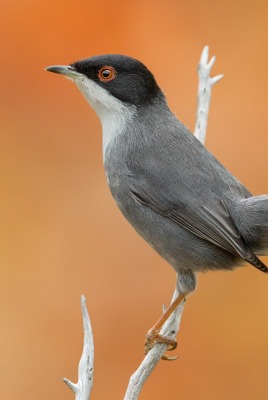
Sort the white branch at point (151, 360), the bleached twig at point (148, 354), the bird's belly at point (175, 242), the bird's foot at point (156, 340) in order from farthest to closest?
1. the bird's foot at point (156, 340)
2. the bird's belly at point (175, 242)
3. the white branch at point (151, 360)
4. the bleached twig at point (148, 354)

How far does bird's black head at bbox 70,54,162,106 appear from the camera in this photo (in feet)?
17.8

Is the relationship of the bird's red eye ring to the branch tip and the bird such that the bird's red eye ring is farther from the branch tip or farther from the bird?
the branch tip

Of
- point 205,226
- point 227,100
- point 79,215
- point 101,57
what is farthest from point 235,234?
point 227,100

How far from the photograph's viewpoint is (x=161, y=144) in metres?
5.41

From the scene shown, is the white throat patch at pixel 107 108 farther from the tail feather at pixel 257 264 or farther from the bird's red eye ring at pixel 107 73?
the tail feather at pixel 257 264

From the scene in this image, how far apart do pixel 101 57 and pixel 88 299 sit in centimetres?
268

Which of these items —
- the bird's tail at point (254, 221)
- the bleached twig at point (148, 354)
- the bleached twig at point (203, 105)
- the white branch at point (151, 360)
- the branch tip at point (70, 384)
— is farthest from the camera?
the bleached twig at point (203, 105)

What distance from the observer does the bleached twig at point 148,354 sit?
15.4 ft

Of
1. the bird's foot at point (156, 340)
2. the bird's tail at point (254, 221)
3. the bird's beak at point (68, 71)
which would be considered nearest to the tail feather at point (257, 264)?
the bird's tail at point (254, 221)

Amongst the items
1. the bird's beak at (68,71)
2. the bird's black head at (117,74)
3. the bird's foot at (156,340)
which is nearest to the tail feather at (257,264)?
the bird's foot at (156,340)

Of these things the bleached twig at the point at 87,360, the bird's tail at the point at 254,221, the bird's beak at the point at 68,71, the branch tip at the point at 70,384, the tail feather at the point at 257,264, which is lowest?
the branch tip at the point at 70,384

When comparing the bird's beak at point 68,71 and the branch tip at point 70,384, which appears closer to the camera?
the branch tip at point 70,384

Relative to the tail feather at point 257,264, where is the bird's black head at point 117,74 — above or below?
above

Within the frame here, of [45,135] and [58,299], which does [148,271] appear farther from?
[45,135]
